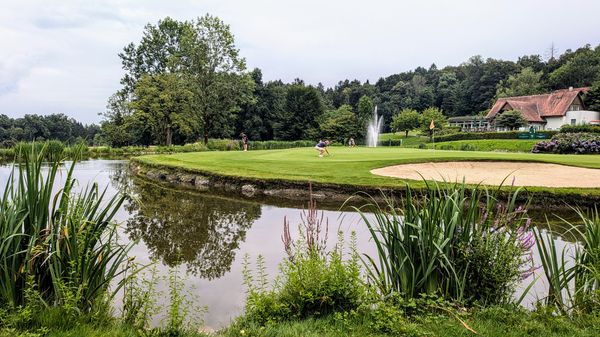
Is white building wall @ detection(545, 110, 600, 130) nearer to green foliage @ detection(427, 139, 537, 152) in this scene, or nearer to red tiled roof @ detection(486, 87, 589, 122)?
red tiled roof @ detection(486, 87, 589, 122)

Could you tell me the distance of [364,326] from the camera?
3.38 meters

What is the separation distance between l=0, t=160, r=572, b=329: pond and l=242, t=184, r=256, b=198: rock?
716 mm

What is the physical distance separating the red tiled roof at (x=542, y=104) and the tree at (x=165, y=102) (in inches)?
1932

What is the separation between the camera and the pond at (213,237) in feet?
16.8

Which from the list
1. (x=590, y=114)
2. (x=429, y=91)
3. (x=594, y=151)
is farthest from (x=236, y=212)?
(x=429, y=91)

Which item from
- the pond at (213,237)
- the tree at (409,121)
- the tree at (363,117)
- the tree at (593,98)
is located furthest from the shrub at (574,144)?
the tree at (409,121)

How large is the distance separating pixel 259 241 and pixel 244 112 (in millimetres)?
58338

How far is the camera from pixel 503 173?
1627 centimetres

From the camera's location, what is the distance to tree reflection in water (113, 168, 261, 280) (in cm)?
644

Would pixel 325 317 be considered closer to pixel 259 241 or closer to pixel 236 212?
pixel 259 241

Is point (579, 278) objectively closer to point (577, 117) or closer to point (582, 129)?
point (582, 129)

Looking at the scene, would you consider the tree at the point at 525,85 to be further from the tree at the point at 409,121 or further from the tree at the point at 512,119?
the tree at the point at 512,119

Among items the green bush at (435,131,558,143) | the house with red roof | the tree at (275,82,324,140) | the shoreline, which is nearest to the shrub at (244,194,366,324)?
the shoreline

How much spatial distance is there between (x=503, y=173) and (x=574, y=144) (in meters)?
17.6
